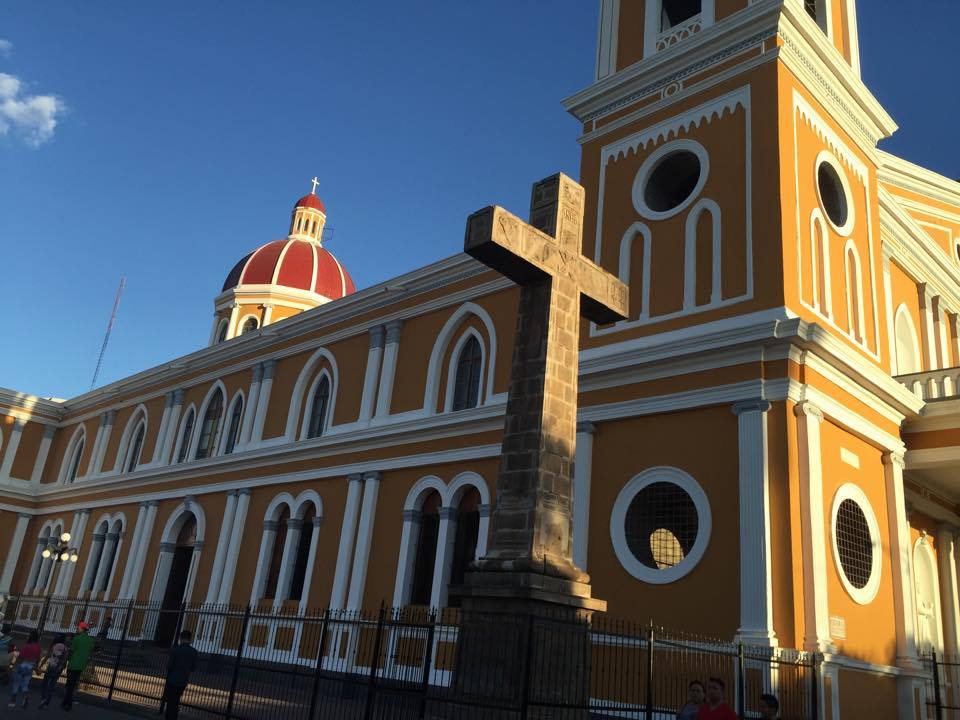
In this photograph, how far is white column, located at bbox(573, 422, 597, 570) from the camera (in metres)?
13.4

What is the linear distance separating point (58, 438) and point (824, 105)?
30734mm

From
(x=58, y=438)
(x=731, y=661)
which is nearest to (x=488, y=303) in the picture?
(x=731, y=661)

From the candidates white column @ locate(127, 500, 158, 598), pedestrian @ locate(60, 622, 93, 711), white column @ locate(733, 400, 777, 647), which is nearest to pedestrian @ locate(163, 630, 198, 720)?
pedestrian @ locate(60, 622, 93, 711)

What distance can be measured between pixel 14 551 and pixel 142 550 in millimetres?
10017

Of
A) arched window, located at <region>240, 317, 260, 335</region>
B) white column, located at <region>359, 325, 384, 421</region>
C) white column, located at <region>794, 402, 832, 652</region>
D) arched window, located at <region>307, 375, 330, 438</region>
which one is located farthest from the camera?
arched window, located at <region>240, 317, 260, 335</region>

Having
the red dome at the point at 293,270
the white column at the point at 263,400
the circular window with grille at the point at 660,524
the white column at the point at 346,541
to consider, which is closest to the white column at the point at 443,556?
the white column at the point at 346,541

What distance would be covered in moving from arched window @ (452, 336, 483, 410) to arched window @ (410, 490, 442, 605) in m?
1.98

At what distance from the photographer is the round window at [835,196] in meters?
15.0

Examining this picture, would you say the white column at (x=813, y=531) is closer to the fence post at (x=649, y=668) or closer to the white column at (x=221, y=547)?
the fence post at (x=649, y=668)

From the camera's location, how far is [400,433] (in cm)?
1842

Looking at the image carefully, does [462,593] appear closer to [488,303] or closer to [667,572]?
[667,572]

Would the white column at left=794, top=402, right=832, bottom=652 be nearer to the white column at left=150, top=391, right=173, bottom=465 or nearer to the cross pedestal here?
the cross pedestal

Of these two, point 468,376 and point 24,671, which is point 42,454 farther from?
point 24,671

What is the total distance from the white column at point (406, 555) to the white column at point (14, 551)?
21477 mm
